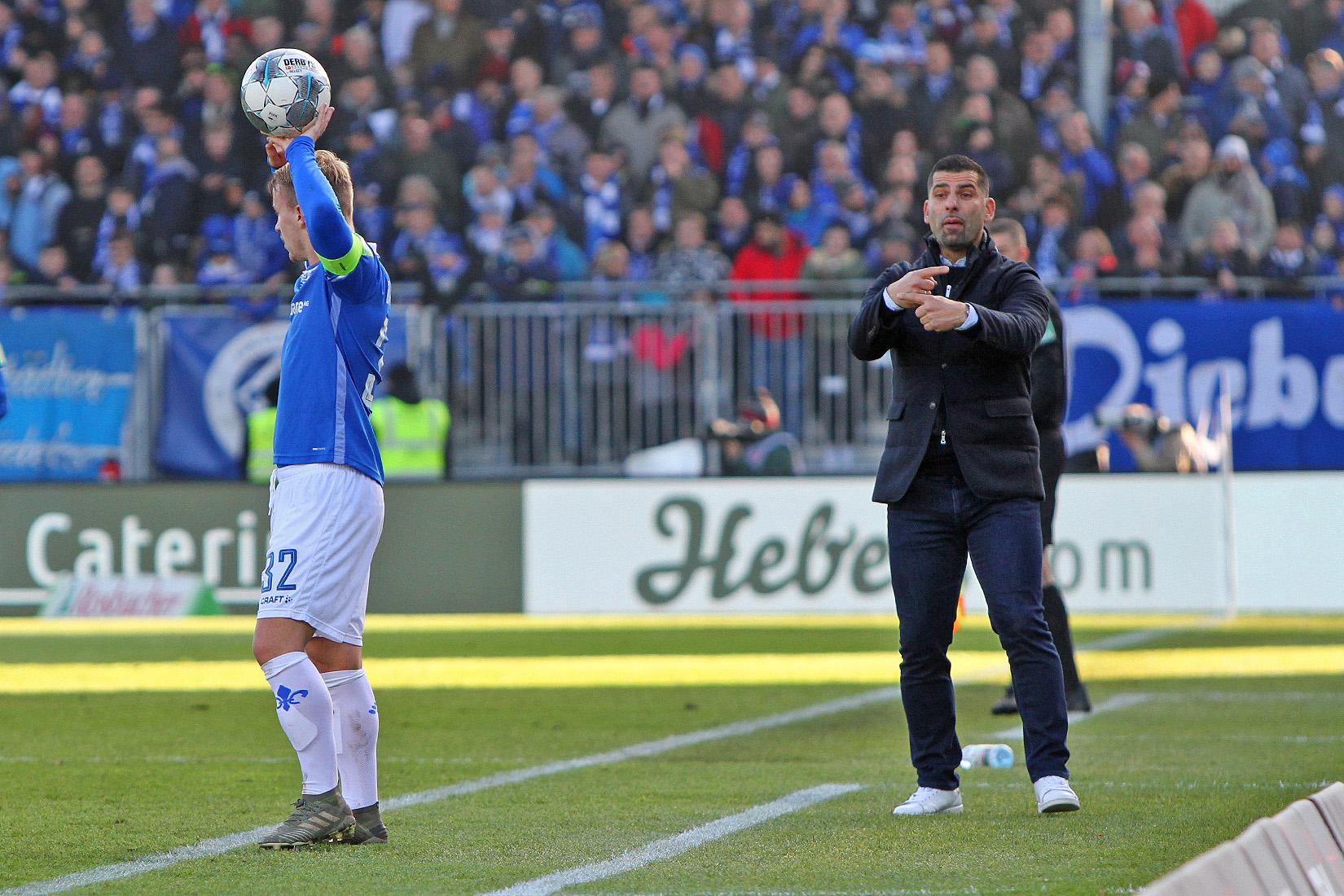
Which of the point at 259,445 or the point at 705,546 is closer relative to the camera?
the point at 705,546

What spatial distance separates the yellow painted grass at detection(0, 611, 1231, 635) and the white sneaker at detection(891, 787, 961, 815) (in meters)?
8.58

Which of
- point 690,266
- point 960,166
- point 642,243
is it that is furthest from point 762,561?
point 960,166

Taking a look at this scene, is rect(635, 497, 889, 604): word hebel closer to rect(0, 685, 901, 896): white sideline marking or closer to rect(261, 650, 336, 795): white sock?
rect(0, 685, 901, 896): white sideline marking

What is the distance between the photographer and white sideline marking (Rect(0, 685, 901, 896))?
5074 mm

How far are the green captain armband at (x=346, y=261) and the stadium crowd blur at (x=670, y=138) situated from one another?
10549 mm

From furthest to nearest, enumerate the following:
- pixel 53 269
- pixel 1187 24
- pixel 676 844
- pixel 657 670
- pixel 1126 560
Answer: pixel 1187 24 → pixel 53 269 → pixel 1126 560 → pixel 657 670 → pixel 676 844

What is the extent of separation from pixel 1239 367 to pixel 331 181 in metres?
11.8

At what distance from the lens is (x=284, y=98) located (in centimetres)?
567

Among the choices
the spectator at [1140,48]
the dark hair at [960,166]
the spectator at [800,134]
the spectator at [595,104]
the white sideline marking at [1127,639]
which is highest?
the spectator at [1140,48]

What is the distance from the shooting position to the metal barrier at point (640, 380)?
52.7 feet

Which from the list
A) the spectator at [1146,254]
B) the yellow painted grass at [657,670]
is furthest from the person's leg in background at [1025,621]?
the spectator at [1146,254]

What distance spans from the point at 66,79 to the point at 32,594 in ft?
23.8

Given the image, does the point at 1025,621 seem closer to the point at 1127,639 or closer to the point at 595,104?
the point at 1127,639

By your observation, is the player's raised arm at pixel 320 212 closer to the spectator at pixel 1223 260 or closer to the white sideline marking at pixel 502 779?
the white sideline marking at pixel 502 779
